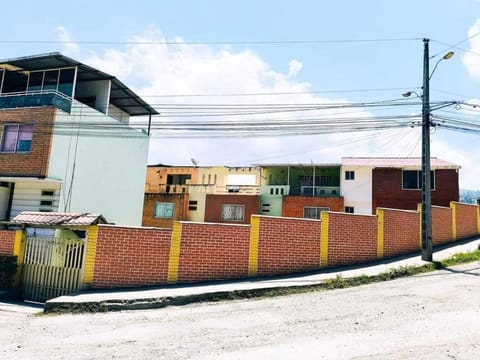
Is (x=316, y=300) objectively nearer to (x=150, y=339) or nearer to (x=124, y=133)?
(x=150, y=339)

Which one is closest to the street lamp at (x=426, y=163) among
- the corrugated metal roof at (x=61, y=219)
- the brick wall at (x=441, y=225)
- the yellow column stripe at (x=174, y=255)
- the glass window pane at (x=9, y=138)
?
the brick wall at (x=441, y=225)

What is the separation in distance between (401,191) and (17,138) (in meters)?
23.6

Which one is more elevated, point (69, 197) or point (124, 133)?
point (124, 133)

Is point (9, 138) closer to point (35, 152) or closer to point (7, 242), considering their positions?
point (35, 152)

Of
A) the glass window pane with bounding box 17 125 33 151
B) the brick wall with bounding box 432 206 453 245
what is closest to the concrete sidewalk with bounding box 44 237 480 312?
the brick wall with bounding box 432 206 453 245

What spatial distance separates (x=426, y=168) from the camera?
12773 mm

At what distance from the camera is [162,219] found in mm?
28656

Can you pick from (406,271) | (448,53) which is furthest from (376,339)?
(448,53)

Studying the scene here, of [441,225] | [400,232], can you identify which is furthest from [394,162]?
[400,232]

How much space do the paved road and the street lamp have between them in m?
3.12

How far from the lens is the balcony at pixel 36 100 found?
15.2 meters

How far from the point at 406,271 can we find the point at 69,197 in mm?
13943

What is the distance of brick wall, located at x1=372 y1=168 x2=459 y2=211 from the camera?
24.0 m

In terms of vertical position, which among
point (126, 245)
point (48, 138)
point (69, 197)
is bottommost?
point (126, 245)
